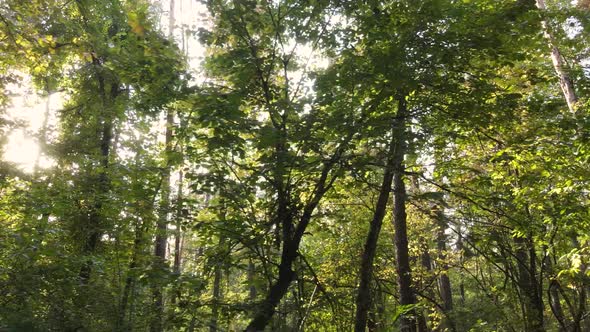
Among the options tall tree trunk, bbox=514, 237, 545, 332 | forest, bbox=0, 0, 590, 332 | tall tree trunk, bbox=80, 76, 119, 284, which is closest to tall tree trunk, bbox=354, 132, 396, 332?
forest, bbox=0, 0, 590, 332

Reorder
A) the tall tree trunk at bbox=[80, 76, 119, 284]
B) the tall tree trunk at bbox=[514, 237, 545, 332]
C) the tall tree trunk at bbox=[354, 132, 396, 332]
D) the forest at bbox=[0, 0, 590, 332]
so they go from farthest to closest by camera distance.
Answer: the tall tree trunk at bbox=[80, 76, 119, 284] < the tall tree trunk at bbox=[514, 237, 545, 332] < the tall tree trunk at bbox=[354, 132, 396, 332] < the forest at bbox=[0, 0, 590, 332]

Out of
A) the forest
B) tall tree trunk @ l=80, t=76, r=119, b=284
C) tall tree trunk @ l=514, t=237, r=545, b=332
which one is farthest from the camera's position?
tall tree trunk @ l=80, t=76, r=119, b=284

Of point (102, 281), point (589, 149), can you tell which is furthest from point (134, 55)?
point (589, 149)

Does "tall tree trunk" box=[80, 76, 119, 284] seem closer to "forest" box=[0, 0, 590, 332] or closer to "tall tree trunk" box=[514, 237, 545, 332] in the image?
"forest" box=[0, 0, 590, 332]

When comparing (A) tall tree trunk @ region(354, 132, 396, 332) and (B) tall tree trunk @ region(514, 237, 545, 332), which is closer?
(A) tall tree trunk @ region(354, 132, 396, 332)

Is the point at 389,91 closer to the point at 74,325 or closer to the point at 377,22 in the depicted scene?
the point at 377,22

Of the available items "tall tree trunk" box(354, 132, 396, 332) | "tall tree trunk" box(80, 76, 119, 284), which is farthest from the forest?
"tall tree trunk" box(80, 76, 119, 284)

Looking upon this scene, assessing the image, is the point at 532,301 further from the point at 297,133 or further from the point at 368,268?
the point at 297,133

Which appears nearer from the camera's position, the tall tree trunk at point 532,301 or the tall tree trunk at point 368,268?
the tall tree trunk at point 368,268

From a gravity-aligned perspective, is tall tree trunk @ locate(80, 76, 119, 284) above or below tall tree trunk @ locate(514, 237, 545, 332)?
above

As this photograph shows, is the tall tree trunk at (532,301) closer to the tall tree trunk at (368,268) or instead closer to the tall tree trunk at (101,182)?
the tall tree trunk at (368,268)

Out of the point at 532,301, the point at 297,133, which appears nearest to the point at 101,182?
the point at 297,133

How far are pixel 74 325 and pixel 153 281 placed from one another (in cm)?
137

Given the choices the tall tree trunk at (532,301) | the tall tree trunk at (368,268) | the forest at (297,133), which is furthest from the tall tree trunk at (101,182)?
the tall tree trunk at (532,301)
